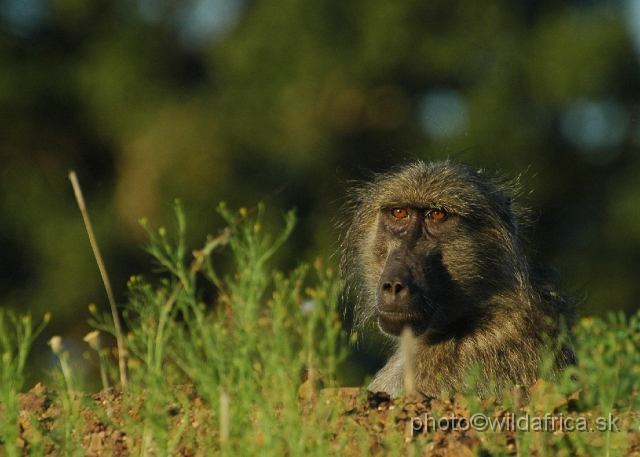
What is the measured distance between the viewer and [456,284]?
6.62 metres

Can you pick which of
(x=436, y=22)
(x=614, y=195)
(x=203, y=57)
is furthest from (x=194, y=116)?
(x=614, y=195)

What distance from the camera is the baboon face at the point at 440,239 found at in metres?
6.46

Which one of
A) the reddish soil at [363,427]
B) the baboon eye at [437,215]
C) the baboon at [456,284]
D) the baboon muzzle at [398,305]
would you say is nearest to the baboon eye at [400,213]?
the baboon at [456,284]

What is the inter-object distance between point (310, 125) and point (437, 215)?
12.4 meters

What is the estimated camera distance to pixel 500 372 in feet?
20.7

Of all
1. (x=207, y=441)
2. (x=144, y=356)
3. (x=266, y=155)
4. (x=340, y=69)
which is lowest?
(x=207, y=441)

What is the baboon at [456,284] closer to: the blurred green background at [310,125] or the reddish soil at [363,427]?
the reddish soil at [363,427]

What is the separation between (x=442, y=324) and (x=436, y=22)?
48.9 feet

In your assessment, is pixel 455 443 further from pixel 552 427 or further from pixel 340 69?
pixel 340 69

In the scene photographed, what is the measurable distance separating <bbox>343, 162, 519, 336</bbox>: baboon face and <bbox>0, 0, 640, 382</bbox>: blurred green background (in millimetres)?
10148

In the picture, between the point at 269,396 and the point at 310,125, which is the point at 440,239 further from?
the point at 310,125

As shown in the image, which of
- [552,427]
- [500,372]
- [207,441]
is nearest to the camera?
[207,441]

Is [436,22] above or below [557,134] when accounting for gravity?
above

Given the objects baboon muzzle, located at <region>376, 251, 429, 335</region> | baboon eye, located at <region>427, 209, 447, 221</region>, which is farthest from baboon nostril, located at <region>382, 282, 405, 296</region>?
baboon eye, located at <region>427, 209, 447, 221</region>
